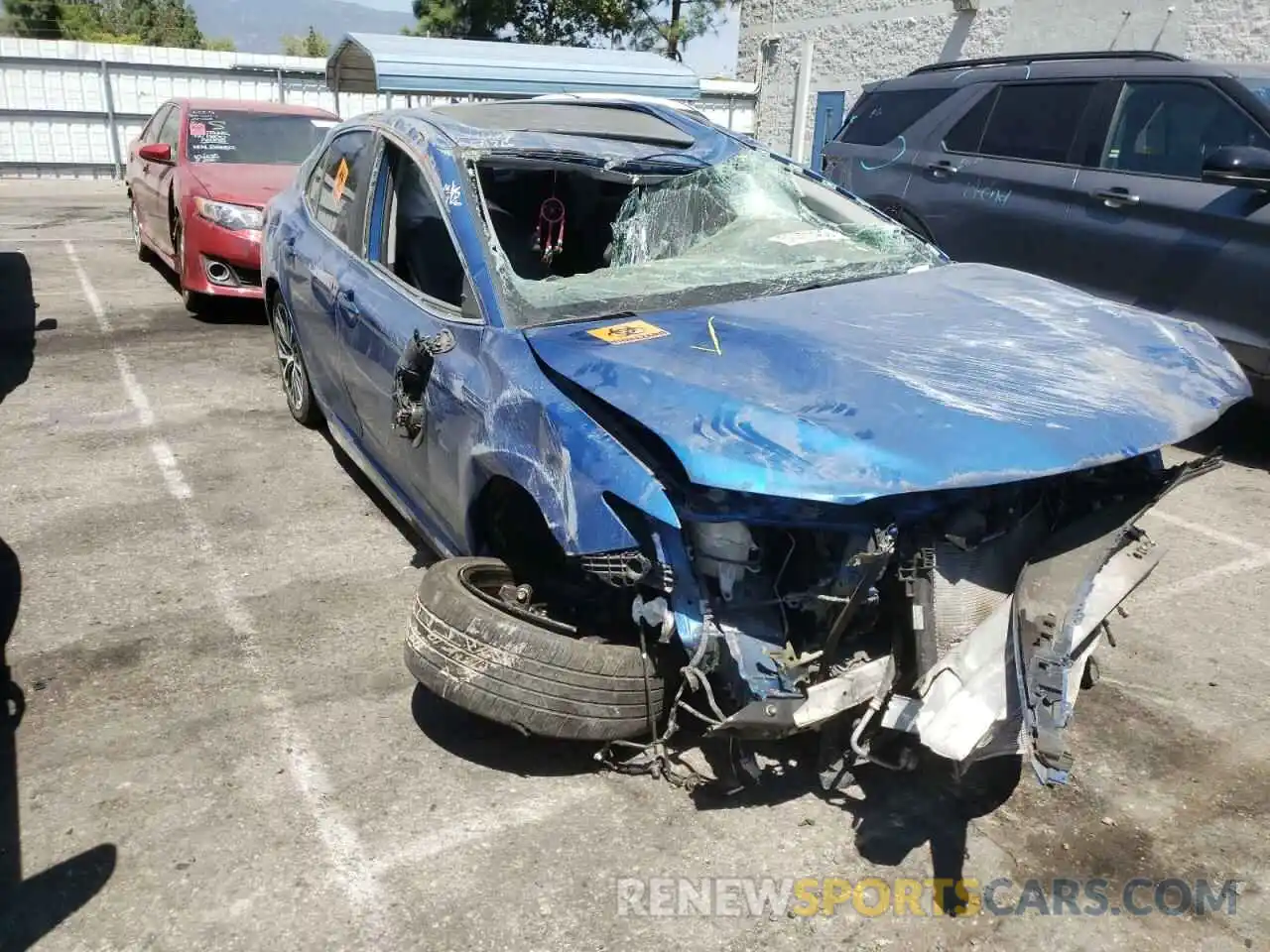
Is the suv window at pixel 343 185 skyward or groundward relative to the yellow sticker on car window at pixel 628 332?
skyward

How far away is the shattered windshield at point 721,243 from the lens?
346cm

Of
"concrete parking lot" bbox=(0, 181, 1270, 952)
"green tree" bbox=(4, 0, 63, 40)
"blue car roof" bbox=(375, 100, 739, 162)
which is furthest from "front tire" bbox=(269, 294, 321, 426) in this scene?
"green tree" bbox=(4, 0, 63, 40)

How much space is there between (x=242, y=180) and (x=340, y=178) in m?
3.95

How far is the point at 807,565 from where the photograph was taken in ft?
8.86

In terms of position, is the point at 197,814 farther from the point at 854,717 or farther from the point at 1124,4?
the point at 1124,4

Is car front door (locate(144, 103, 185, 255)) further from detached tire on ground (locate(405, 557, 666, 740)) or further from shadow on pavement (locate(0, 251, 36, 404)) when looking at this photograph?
detached tire on ground (locate(405, 557, 666, 740))

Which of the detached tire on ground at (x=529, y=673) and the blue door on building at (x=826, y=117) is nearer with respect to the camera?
the detached tire on ground at (x=529, y=673)

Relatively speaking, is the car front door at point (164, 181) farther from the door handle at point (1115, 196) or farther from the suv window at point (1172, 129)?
the suv window at point (1172, 129)

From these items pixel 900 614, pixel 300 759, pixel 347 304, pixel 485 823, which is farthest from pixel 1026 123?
pixel 300 759

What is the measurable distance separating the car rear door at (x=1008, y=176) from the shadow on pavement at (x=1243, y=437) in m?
1.30

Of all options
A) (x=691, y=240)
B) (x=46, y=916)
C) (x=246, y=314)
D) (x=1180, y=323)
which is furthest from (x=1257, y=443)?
(x=246, y=314)

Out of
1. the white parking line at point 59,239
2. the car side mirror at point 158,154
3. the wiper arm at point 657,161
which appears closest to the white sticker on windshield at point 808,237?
the wiper arm at point 657,161

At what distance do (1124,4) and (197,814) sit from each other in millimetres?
12438

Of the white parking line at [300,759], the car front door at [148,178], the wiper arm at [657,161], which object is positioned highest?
the wiper arm at [657,161]
